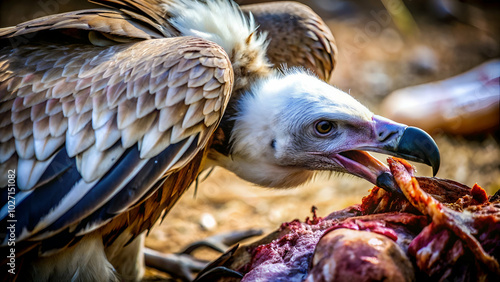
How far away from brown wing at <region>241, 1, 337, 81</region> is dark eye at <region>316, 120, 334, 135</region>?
908 millimetres

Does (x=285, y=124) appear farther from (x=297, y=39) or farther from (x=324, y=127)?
(x=297, y=39)

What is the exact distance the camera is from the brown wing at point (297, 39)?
3361mm

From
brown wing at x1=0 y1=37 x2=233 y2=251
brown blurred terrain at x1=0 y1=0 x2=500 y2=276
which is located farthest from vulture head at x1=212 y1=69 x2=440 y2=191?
brown wing at x1=0 y1=37 x2=233 y2=251

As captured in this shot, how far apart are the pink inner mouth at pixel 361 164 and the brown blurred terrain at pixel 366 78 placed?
18 cm

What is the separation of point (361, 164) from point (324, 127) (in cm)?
26

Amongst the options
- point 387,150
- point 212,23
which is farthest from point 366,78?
point 387,150

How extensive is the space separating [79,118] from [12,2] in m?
5.48

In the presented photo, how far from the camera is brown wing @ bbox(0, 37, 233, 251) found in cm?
202

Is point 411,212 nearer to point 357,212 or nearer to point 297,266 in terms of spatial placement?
point 357,212

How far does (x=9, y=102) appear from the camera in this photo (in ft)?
7.22

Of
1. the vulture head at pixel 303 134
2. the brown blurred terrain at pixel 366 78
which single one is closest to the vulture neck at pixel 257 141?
the vulture head at pixel 303 134

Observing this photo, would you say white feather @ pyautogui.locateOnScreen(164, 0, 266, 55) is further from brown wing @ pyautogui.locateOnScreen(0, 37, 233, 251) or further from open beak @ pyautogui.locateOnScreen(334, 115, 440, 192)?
open beak @ pyautogui.locateOnScreen(334, 115, 440, 192)

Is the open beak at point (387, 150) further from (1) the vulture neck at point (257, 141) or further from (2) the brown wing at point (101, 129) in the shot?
(2) the brown wing at point (101, 129)

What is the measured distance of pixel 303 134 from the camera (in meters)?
2.55
